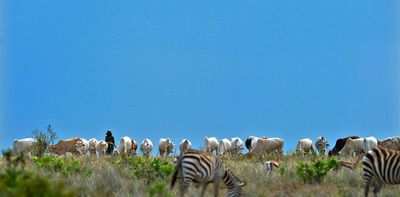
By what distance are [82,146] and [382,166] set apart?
2859cm

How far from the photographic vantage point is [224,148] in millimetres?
45156

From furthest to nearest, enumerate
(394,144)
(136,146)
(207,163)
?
1. (136,146)
2. (394,144)
3. (207,163)

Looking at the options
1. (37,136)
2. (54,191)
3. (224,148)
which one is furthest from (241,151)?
(54,191)

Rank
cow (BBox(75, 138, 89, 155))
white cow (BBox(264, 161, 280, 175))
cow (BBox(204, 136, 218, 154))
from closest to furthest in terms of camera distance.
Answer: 1. white cow (BBox(264, 161, 280, 175))
2. cow (BBox(75, 138, 89, 155))
3. cow (BBox(204, 136, 218, 154))

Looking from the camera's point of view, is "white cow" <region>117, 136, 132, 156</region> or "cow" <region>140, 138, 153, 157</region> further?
"cow" <region>140, 138, 153, 157</region>

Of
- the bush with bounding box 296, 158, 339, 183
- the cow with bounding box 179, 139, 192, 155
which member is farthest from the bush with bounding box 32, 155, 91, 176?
the cow with bounding box 179, 139, 192, 155

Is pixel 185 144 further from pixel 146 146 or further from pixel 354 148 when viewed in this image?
pixel 354 148

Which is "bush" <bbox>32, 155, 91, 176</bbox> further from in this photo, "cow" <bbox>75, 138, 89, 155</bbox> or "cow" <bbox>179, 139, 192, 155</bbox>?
"cow" <bbox>179, 139, 192, 155</bbox>

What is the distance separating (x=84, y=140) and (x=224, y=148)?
8914 mm

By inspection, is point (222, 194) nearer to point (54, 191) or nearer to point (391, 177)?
point (391, 177)

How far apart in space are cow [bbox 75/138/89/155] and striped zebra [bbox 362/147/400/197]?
27591 millimetres

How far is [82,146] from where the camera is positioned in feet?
140

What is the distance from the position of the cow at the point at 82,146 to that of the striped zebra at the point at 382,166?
27.6m

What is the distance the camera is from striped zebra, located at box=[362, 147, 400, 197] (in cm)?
1653
